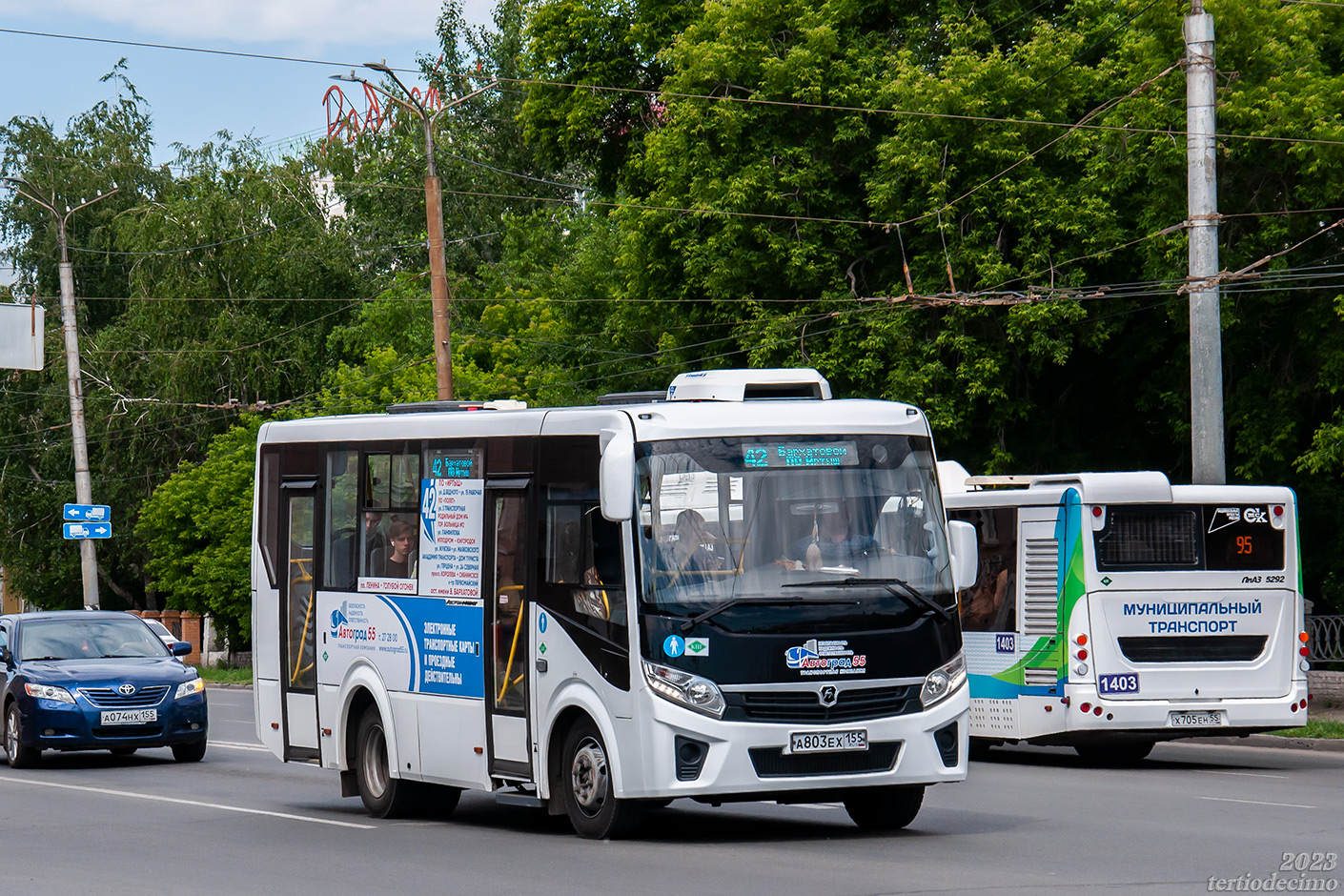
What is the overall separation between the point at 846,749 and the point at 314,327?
44.1m

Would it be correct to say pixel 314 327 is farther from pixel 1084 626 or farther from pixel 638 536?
pixel 638 536

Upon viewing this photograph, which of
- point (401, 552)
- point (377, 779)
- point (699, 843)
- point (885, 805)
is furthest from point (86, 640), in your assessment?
point (885, 805)

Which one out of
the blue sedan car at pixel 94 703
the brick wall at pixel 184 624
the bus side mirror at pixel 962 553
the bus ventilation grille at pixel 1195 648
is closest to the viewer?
the bus side mirror at pixel 962 553

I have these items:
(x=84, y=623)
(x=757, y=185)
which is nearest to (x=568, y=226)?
(x=757, y=185)

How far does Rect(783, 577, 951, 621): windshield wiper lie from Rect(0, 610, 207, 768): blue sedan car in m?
10.4

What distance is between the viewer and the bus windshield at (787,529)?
1136cm

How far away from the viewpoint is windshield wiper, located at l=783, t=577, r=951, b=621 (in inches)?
452

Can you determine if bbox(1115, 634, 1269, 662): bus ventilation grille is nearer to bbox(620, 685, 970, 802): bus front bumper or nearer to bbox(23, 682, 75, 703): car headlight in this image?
bbox(620, 685, 970, 802): bus front bumper

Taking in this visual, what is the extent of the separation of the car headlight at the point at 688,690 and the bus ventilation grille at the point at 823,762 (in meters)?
0.34

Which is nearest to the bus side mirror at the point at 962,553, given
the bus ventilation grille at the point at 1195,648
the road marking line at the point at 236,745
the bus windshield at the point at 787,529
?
the bus windshield at the point at 787,529

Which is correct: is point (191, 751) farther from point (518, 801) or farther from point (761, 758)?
point (761, 758)

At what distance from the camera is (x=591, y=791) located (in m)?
11.8

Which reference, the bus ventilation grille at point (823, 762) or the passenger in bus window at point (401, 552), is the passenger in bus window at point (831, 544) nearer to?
the bus ventilation grille at point (823, 762)

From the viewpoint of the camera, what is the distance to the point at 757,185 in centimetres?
2938
